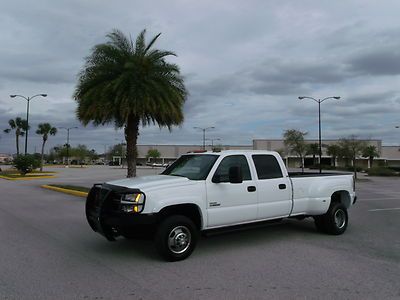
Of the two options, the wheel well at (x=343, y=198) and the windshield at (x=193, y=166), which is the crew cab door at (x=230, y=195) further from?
the wheel well at (x=343, y=198)

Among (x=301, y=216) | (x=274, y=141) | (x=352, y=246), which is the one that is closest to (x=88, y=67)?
(x=301, y=216)

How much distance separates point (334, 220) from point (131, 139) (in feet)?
39.8

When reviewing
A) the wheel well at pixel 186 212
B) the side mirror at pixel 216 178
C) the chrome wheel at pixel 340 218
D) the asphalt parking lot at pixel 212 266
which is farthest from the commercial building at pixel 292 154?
the wheel well at pixel 186 212

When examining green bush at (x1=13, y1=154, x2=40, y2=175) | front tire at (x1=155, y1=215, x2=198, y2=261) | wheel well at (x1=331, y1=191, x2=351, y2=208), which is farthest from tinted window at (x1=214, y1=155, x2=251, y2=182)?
green bush at (x1=13, y1=154, x2=40, y2=175)

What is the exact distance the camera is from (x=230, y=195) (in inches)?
303

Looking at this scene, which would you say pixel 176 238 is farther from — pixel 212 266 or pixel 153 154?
pixel 153 154

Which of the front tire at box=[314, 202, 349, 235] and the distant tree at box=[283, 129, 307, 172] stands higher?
the distant tree at box=[283, 129, 307, 172]

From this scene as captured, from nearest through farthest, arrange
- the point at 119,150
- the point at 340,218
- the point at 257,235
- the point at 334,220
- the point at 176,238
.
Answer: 1. the point at 176,238
2. the point at 257,235
3. the point at 334,220
4. the point at 340,218
5. the point at 119,150

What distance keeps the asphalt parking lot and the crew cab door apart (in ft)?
2.07

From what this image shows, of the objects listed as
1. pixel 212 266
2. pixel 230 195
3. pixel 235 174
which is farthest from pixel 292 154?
pixel 212 266

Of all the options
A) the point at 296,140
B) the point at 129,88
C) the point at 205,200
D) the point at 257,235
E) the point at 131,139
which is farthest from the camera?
the point at 296,140

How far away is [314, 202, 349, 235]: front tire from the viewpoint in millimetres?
9344

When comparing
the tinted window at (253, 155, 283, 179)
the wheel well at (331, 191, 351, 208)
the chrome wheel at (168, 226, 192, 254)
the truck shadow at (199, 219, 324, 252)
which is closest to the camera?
the chrome wheel at (168, 226, 192, 254)

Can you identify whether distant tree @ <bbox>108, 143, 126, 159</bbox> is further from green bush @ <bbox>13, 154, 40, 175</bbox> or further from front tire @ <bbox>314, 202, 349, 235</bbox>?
front tire @ <bbox>314, 202, 349, 235</bbox>
